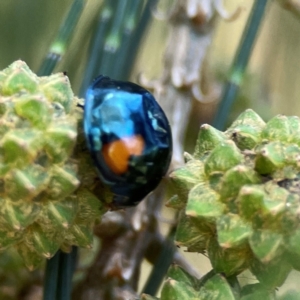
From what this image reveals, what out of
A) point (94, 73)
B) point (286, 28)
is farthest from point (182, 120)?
point (286, 28)

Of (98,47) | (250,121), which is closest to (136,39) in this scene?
(98,47)

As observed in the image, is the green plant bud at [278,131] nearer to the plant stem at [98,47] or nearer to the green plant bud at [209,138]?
the green plant bud at [209,138]

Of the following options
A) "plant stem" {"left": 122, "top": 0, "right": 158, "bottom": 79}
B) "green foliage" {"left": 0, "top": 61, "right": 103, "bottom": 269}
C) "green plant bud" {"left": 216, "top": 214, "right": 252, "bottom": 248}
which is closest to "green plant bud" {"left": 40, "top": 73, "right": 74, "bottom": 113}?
"green foliage" {"left": 0, "top": 61, "right": 103, "bottom": 269}

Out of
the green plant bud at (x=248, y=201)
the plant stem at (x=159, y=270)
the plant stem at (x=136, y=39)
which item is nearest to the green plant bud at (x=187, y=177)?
the green plant bud at (x=248, y=201)

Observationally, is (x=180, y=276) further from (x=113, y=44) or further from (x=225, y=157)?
(x=113, y=44)

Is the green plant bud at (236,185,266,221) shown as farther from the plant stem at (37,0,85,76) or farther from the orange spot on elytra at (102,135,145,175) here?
the plant stem at (37,0,85,76)
